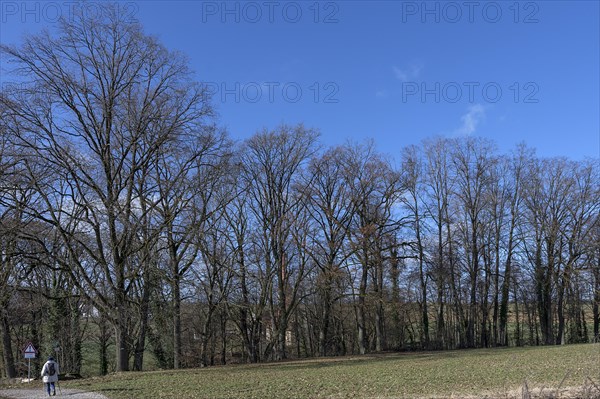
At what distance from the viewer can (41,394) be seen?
1627cm

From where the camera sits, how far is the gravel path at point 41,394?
15.1m

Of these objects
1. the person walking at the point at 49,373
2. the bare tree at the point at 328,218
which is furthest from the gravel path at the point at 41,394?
the bare tree at the point at 328,218

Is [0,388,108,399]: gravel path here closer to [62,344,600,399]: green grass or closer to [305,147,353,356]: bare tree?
[62,344,600,399]: green grass

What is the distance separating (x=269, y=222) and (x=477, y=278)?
20.7 m

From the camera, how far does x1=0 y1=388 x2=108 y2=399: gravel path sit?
15.1 meters

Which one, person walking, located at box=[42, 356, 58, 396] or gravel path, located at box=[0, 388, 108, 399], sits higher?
person walking, located at box=[42, 356, 58, 396]

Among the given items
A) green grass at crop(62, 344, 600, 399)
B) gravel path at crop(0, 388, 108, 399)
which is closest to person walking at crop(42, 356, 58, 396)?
gravel path at crop(0, 388, 108, 399)

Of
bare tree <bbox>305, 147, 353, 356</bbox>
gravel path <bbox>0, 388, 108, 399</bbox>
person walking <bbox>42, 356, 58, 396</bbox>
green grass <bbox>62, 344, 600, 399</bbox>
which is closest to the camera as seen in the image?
green grass <bbox>62, 344, 600, 399</bbox>

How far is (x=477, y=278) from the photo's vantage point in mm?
47000

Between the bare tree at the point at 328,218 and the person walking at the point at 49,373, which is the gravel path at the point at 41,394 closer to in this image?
the person walking at the point at 49,373

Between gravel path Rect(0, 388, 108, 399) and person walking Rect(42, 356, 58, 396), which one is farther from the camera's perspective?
person walking Rect(42, 356, 58, 396)

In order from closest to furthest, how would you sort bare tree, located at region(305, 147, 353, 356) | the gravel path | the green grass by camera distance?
the green grass
the gravel path
bare tree, located at region(305, 147, 353, 356)

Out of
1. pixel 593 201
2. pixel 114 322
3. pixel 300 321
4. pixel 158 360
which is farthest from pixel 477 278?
pixel 114 322

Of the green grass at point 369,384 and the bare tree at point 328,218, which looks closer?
the green grass at point 369,384
